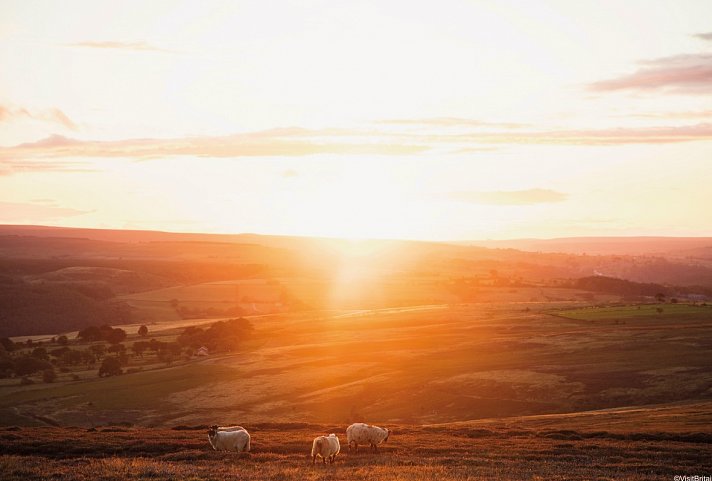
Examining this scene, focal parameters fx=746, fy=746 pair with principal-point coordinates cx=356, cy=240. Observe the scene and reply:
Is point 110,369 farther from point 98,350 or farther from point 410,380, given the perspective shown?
point 410,380

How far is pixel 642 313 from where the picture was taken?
149375 millimetres

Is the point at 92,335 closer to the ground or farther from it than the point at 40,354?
closer to the ground

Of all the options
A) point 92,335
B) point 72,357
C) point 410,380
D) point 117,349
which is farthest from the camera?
point 92,335

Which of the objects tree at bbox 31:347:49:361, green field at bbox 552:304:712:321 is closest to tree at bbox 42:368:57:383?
tree at bbox 31:347:49:361

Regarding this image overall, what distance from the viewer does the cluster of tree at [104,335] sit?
6166 inches

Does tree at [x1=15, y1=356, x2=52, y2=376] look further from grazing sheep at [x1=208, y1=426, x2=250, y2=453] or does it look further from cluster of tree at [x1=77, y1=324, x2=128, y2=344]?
grazing sheep at [x1=208, y1=426, x2=250, y2=453]

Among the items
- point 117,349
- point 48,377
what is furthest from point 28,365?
point 117,349

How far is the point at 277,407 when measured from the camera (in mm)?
86312

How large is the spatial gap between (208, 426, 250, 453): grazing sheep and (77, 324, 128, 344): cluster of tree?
121 m

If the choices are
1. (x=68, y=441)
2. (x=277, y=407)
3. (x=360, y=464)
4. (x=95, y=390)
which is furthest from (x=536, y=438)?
(x=95, y=390)

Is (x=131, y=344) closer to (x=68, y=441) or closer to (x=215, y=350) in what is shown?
(x=215, y=350)

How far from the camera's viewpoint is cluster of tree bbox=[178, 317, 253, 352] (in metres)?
142

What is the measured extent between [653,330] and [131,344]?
9890 centimetres

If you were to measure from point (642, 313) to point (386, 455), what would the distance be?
12410 centimetres
